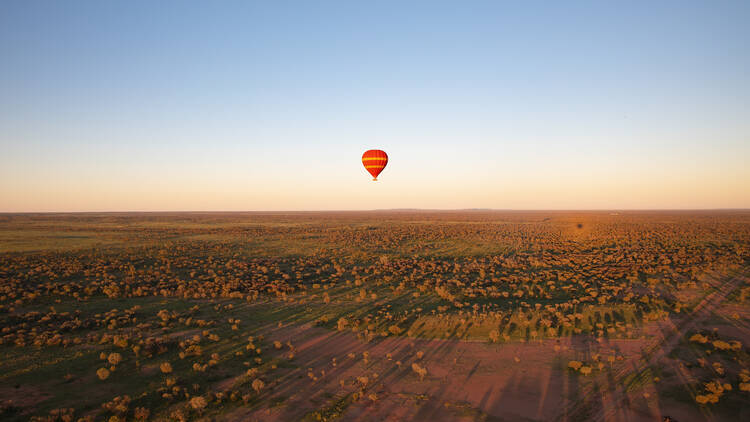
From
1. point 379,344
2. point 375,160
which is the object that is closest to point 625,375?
point 379,344

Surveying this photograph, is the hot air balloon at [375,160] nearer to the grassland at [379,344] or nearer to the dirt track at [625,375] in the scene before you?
the grassland at [379,344]

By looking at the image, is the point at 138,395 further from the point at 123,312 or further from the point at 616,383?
the point at 616,383

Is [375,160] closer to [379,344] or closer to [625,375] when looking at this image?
[379,344]

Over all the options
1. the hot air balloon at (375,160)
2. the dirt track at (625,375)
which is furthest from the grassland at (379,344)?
the hot air balloon at (375,160)

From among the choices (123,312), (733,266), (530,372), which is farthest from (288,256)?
(733,266)

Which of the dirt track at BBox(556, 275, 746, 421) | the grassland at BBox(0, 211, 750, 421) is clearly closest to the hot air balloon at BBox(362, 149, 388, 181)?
the grassland at BBox(0, 211, 750, 421)

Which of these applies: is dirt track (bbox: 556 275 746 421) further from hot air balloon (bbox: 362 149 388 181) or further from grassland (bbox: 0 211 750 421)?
hot air balloon (bbox: 362 149 388 181)
